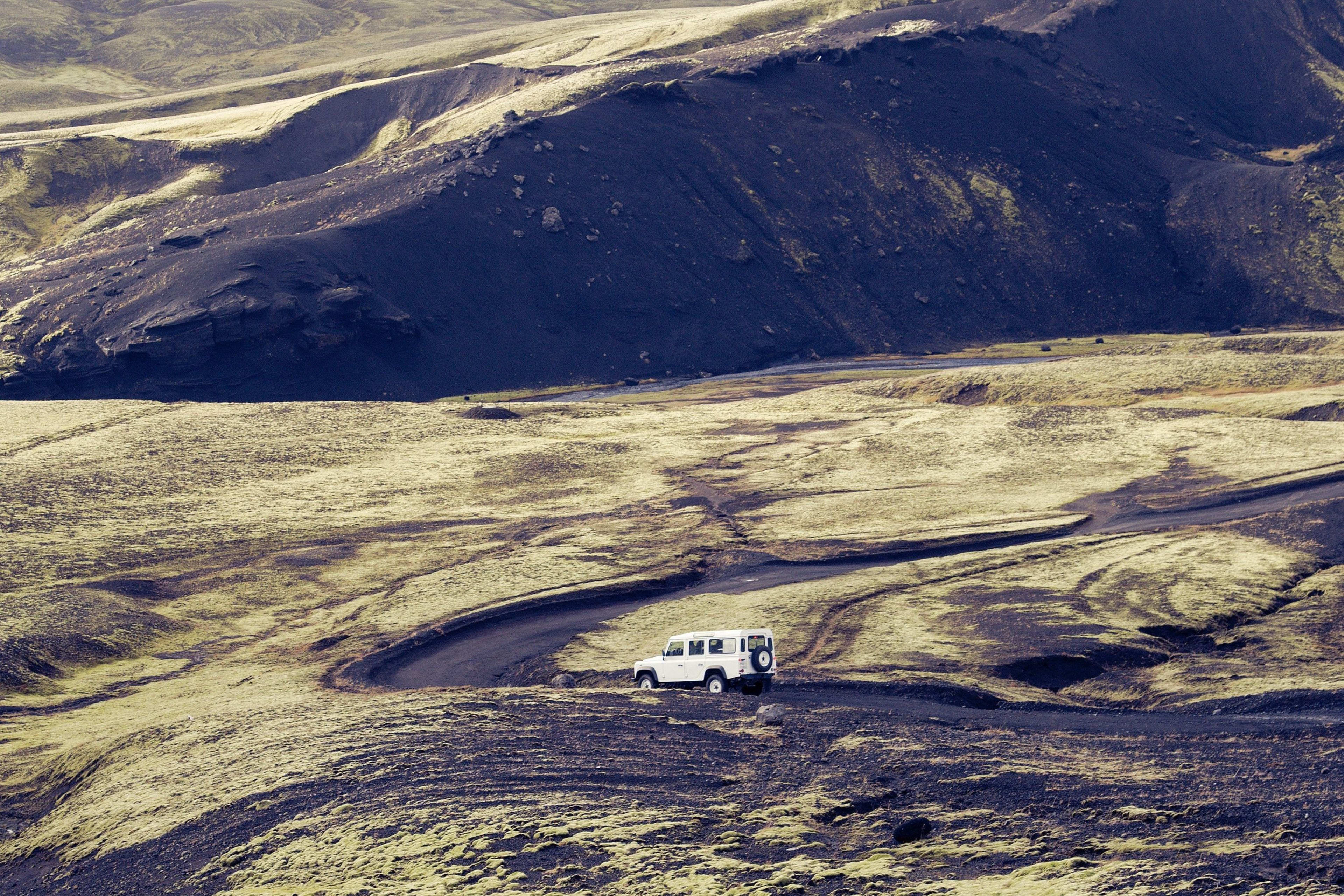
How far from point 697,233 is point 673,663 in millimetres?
83688

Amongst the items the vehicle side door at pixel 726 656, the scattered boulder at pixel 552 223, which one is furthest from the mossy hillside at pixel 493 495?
the scattered boulder at pixel 552 223

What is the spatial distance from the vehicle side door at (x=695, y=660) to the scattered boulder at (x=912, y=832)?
1050 cm

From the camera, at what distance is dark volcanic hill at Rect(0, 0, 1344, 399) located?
9325 cm

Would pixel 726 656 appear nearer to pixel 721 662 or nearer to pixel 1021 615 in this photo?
pixel 721 662

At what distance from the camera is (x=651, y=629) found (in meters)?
39.1

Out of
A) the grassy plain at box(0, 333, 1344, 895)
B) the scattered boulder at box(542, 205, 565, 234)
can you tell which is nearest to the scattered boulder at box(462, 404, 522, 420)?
the grassy plain at box(0, 333, 1344, 895)

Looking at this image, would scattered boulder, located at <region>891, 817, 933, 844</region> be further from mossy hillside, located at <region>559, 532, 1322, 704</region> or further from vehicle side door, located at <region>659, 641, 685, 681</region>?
vehicle side door, located at <region>659, 641, 685, 681</region>

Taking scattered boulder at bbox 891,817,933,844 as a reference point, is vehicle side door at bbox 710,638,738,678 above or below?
above

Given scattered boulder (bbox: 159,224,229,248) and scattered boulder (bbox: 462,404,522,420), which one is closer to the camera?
scattered boulder (bbox: 462,404,522,420)

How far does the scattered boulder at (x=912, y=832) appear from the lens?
2114cm

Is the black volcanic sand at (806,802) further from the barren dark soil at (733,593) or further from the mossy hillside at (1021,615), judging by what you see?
the mossy hillside at (1021,615)

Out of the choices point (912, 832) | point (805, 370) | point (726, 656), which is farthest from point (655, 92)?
point (912, 832)

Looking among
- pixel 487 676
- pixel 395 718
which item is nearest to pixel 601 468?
pixel 487 676

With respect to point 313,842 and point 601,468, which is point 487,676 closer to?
point 313,842
